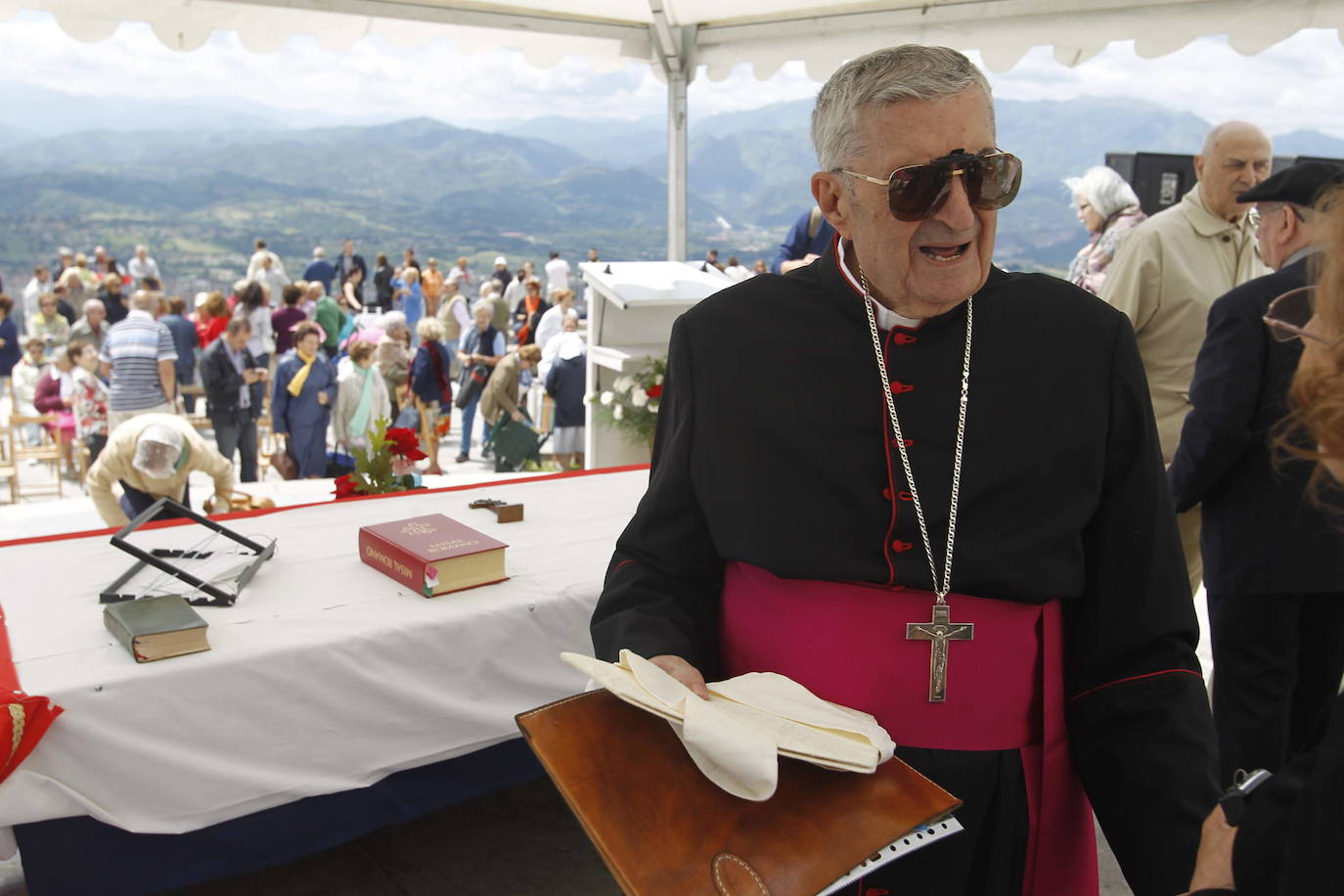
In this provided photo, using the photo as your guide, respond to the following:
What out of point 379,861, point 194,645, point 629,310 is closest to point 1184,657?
point 194,645

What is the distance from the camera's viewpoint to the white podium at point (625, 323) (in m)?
5.73

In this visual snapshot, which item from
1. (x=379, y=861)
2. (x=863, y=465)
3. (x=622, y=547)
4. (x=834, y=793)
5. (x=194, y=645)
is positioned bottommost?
(x=379, y=861)

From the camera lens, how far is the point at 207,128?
54.3 meters

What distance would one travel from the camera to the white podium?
573 centimetres

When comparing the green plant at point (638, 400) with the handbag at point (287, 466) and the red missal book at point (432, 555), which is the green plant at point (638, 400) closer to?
the red missal book at point (432, 555)

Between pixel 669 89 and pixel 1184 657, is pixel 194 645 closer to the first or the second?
pixel 1184 657

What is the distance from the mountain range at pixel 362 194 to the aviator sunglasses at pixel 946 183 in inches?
1170

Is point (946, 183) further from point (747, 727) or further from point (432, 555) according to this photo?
point (432, 555)

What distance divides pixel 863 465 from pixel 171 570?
170 centimetres

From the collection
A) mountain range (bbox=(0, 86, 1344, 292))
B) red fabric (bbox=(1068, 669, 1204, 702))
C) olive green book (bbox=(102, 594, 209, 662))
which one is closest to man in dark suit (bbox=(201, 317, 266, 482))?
olive green book (bbox=(102, 594, 209, 662))

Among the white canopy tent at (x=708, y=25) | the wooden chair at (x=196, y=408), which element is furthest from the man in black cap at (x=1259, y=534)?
the wooden chair at (x=196, y=408)

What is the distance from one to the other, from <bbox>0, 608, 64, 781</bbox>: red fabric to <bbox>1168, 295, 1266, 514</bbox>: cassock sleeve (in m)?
2.81

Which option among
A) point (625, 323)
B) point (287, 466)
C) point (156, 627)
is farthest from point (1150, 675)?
point (287, 466)

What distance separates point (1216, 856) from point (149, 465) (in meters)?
4.38
